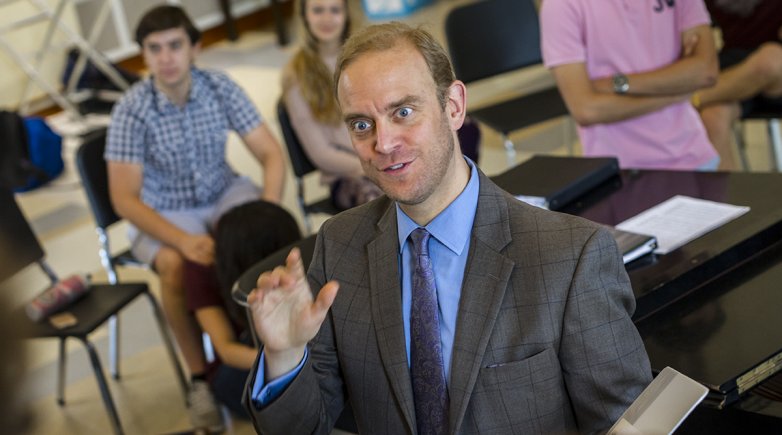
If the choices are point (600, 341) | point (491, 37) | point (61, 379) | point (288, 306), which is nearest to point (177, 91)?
point (61, 379)

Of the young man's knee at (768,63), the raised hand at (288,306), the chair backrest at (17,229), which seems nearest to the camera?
the raised hand at (288,306)

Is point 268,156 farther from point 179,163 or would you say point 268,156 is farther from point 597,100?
point 597,100

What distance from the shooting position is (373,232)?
1.84m

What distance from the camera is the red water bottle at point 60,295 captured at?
11.6 feet

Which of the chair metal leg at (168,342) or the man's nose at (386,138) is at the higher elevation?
the man's nose at (386,138)

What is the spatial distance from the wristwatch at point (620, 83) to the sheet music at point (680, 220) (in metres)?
0.62

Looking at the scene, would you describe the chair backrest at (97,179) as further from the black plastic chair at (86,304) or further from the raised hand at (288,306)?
the raised hand at (288,306)

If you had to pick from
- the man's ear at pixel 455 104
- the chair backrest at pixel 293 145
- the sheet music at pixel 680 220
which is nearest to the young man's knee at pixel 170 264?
the chair backrest at pixel 293 145

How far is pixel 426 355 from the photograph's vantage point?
168cm

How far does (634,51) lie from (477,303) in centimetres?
165

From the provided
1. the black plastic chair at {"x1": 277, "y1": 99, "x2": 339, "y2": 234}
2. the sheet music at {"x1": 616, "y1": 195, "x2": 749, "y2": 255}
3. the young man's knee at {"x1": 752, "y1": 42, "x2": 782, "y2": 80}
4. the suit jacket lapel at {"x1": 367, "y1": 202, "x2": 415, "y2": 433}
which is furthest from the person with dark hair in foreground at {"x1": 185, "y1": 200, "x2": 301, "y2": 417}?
the young man's knee at {"x1": 752, "y1": 42, "x2": 782, "y2": 80}

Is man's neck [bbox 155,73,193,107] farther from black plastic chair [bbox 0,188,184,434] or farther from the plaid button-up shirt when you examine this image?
black plastic chair [bbox 0,188,184,434]

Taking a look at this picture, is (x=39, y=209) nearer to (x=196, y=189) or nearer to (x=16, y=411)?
(x=196, y=189)

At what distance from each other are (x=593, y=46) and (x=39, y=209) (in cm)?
395
